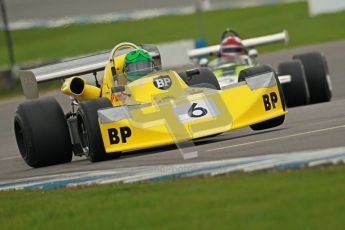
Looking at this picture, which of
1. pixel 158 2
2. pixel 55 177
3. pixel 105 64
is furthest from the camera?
pixel 158 2

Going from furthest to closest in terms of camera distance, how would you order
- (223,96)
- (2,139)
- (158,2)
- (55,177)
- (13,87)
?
1. (158,2)
2. (13,87)
3. (2,139)
4. (223,96)
5. (55,177)

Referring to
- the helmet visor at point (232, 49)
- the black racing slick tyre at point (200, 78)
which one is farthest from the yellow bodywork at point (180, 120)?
the helmet visor at point (232, 49)

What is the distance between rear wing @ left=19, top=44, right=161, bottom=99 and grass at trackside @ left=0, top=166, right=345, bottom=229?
5.32 metres

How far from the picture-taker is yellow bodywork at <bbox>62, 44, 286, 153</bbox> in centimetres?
1334

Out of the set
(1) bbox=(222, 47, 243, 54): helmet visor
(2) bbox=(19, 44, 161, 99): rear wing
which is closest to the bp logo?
(2) bbox=(19, 44, 161, 99): rear wing

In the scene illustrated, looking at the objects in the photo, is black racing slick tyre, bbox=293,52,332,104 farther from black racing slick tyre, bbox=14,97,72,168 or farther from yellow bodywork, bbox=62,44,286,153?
black racing slick tyre, bbox=14,97,72,168

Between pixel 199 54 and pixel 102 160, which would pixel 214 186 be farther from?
pixel 199 54

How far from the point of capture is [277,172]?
10.1 metres

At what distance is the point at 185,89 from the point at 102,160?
1.37 m

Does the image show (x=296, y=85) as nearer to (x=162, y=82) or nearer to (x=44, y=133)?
(x=162, y=82)

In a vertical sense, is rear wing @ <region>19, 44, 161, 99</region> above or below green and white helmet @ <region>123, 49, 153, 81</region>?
below

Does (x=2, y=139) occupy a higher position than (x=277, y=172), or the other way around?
(x=277, y=172)

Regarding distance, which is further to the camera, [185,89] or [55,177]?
[185,89]

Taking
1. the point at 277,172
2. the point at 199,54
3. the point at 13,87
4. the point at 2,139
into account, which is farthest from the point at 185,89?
the point at 13,87
